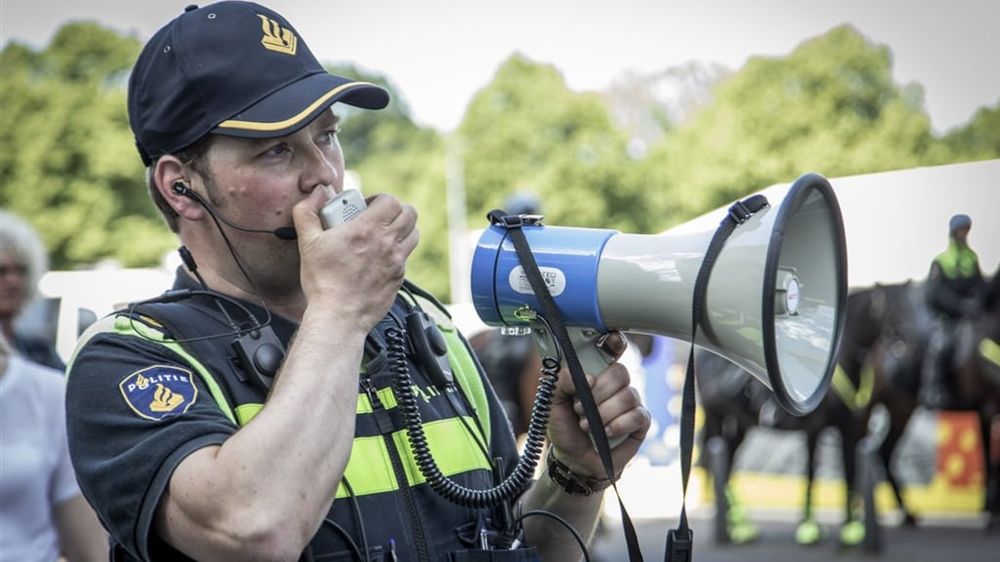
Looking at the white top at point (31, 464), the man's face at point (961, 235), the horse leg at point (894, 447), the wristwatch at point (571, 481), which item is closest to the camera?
the wristwatch at point (571, 481)

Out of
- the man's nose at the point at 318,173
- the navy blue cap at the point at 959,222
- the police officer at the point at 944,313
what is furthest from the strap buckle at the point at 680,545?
the police officer at the point at 944,313

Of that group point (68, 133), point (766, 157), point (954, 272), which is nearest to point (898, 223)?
point (954, 272)

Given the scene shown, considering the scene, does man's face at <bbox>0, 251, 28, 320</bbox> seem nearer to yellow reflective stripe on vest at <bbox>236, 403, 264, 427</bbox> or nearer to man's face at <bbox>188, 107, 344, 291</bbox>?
man's face at <bbox>188, 107, 344, 291</bbox>

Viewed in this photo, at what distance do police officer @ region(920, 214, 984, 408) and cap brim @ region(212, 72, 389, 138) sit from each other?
22.3 feet

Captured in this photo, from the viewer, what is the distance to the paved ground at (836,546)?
9375 mm

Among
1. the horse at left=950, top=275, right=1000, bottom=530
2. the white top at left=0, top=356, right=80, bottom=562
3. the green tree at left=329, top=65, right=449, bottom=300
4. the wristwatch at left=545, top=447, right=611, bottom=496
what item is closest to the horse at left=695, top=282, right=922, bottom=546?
the horse at left=950, top=275, right=1000, bottom=530

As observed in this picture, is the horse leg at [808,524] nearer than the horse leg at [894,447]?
Yes

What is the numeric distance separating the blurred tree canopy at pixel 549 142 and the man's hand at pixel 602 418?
16.3 meters

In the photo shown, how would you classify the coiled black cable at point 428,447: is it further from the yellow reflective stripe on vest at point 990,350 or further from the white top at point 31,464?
the yellow reflective stripe on vest at point 990,350

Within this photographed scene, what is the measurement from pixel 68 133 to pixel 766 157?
644 inches

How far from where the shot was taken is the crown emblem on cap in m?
1.87

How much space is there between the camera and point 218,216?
6.06 feet

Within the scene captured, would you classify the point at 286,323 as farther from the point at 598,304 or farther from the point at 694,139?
the point at 694,139

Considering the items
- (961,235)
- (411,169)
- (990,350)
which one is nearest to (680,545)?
(961,235)
